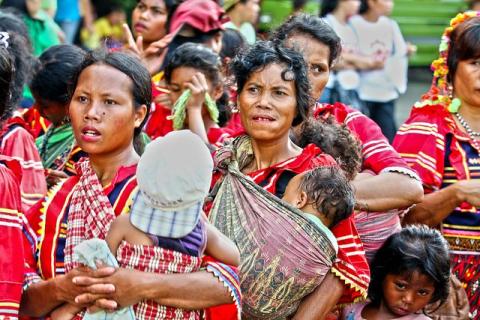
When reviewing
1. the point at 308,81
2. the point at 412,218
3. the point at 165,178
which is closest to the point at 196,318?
the point at 165,178

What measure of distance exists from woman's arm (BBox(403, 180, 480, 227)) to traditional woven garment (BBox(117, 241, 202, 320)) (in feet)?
5.53

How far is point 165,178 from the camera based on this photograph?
123 inches

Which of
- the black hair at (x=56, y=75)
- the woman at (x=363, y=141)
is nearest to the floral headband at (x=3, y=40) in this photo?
the black hair at (x=56, y=75)

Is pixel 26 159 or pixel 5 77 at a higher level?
pixel 5 77

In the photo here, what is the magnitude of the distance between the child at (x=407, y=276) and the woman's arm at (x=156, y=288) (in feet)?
4.17

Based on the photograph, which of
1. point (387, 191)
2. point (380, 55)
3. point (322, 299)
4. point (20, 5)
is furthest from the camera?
point (380, 55)

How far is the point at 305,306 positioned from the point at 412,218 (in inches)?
45.2

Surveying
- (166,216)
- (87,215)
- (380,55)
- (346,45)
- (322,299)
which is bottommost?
(380,55)

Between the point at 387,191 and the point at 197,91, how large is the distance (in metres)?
1.67

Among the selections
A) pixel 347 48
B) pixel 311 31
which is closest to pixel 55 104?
pixel 311 31

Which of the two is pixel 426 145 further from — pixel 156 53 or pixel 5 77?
pixel 156 53

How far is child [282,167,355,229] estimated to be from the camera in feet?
12.6

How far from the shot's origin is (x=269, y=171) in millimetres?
4082

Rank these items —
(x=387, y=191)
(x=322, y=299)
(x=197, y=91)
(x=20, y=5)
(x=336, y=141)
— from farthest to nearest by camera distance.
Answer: (x=20, y=5) → (x=197, y=91) → (x=387, y=191) → (x=336, y=141) → (x=322, y=299)
